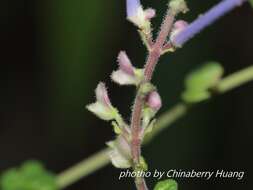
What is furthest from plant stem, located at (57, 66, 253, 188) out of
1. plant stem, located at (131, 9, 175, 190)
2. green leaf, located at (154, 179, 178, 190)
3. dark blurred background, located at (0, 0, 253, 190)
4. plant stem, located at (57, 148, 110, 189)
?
plant stem, located at (131, 9, 175, 190)

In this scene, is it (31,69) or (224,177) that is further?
(31,69)

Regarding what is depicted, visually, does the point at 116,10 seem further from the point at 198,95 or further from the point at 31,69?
the point at 198,95

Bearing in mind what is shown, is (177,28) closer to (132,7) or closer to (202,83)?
(132,7)

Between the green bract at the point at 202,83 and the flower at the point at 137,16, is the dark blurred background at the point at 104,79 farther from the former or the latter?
the flower at the point at 137,16

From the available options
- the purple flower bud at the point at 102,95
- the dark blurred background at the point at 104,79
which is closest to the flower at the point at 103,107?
the purple flower bud at the point at 102,95

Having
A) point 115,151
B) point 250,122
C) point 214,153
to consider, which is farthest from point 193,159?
point 115,151

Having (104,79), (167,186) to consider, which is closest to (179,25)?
(167,186)
